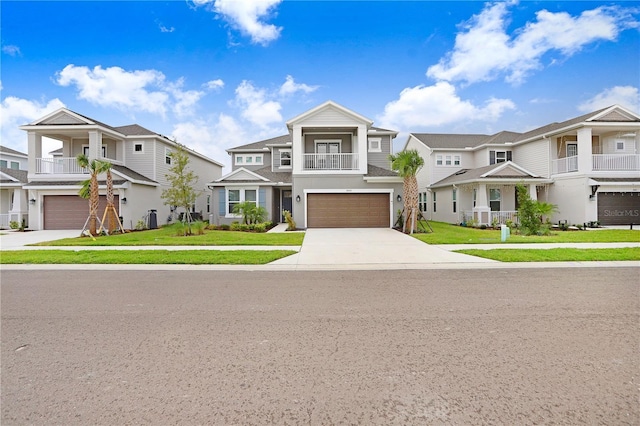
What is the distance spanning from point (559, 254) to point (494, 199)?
43.9 ft

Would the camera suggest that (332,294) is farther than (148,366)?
Yes

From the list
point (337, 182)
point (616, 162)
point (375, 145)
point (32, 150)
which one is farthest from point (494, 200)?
point (32, 150)

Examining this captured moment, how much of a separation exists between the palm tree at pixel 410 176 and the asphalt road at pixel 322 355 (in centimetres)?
1117

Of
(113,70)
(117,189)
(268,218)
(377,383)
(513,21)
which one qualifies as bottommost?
(377,383)

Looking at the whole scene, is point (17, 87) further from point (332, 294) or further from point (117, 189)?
point (332, 294)

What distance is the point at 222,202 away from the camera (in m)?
23.6

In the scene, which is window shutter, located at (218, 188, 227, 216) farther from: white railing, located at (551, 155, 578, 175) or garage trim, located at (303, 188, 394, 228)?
white railing, located at (551, 155, 578, 175)

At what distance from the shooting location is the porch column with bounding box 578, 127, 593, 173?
20.8 meters

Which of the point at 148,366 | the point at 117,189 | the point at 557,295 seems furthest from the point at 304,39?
the point at 148,366

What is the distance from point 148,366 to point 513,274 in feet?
26.2

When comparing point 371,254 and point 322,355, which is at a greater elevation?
point 371,254

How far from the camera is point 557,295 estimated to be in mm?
6348

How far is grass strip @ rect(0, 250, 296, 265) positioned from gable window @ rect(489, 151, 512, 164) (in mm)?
20794

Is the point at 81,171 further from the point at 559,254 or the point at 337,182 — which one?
the point at 559,254
